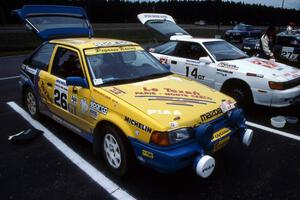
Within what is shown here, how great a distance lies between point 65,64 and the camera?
16.1 ft

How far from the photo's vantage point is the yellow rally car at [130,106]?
3.31 metres

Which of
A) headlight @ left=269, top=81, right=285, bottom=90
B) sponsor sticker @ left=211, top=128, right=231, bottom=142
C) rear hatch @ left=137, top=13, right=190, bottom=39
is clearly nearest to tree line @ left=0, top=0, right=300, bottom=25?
rear hatch @ left=137, top=13, right=190, bottom=39

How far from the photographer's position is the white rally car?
18.9 ft

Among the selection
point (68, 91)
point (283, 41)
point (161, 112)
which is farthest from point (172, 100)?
point (283, 41)

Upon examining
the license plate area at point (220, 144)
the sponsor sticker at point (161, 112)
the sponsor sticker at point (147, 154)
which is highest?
the sponsor sticker at point (161, 112)

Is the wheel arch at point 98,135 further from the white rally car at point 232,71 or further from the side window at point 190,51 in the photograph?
the side window at point 190,51

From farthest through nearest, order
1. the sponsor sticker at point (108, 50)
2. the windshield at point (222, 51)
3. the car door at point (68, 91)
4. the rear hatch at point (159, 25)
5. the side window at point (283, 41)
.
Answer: the side window at point (283, 41) < the rear hatch at point (159, 25) < the windshield at point (222, 51) < the sponsor sticker at point (108, 50) < the car door at point (68, 91)

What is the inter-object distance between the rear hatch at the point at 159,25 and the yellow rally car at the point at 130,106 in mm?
3451

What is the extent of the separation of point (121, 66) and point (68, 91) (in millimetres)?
861

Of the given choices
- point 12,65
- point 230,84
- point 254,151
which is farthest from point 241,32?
point 254,151

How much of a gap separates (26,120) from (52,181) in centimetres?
249

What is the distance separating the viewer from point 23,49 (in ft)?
59.7

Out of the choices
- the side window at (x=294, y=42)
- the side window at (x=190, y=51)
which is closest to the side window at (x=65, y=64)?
the side window at (x=190, y=51)

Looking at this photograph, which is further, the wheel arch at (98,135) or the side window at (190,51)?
the side window at (190,51)
